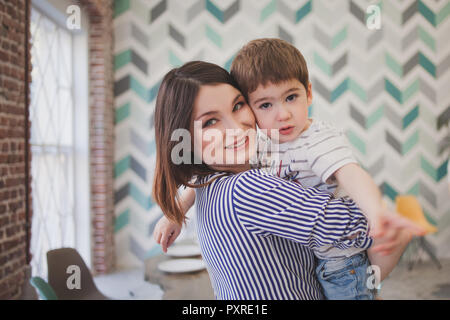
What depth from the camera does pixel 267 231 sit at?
0.64 metres

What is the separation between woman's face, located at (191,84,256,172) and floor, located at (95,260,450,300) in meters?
2.37

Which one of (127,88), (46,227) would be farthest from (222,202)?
(127,88)

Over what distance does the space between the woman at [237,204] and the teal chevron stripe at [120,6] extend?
3.66 meters

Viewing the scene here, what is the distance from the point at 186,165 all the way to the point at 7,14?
1887mm

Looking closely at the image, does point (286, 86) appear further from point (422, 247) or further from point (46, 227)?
point (422, 247)

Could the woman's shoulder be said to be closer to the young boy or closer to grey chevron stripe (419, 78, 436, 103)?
the young boy

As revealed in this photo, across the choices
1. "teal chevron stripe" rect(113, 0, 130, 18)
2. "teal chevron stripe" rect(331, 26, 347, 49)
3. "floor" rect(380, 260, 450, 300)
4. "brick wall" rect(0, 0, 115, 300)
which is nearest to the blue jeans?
"brick wall" rect(0, 0, 115, 300)

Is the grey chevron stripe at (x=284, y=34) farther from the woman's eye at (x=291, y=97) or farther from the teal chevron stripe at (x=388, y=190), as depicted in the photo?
the woman's eye at (x=291, y=97)

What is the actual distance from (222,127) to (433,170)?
Answer: 3942 mm

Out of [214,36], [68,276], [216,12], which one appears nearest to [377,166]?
[214,36]

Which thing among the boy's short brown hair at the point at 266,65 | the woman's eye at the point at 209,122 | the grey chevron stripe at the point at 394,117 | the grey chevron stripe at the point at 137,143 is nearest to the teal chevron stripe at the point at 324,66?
the grey chevron stripe at the point at 394,117

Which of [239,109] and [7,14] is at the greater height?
[7,14]

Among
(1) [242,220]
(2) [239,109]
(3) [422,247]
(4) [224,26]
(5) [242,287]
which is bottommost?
(3) [422,247]

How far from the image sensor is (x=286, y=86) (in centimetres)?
80
